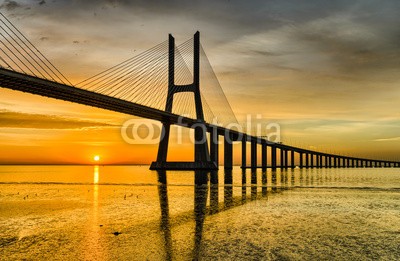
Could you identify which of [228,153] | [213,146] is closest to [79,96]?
[213,146]

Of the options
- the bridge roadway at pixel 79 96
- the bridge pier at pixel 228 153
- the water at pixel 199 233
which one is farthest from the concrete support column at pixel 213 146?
the water at pixel 199 233

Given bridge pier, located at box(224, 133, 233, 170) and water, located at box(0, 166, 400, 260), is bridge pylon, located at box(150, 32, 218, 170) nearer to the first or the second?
bridge pier, located at box(224, 133, 233, 170)

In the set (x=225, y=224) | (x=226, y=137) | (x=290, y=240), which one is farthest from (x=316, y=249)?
(x=226, y=137)

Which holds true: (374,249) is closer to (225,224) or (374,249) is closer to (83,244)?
(225,224)

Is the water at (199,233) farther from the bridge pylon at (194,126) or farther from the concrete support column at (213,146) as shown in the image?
the concrete support column at (213,146)

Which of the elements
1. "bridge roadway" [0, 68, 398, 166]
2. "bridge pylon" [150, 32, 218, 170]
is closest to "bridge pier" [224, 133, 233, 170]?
"bridge pylon" [150, 32, 218, 170]

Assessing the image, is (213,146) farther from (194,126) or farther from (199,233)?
(199,233)

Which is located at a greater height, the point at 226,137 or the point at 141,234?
the point at 226,137

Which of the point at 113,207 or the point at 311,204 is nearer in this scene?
the point at 113,207
